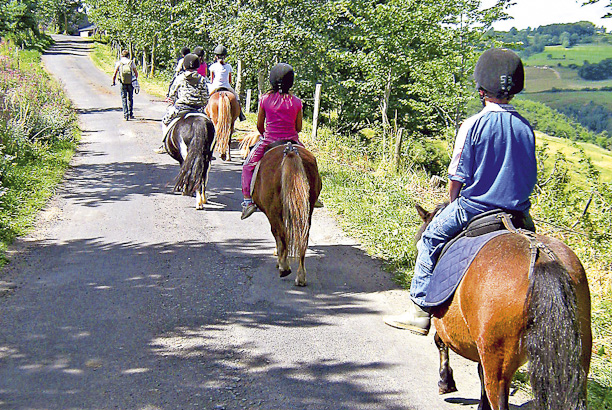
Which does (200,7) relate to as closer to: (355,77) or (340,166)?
(355,77)

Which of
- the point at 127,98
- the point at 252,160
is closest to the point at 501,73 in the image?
the point at 252,160

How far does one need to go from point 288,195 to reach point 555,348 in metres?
3.84

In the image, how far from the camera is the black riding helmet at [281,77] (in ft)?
22.7

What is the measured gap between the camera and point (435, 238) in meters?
4.22

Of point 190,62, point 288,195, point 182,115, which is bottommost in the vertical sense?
point 288,195

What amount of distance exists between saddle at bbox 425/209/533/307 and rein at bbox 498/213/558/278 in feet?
0.10

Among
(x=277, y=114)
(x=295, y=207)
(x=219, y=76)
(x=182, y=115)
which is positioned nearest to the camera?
(x=295, y=207)

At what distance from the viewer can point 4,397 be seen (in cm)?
414

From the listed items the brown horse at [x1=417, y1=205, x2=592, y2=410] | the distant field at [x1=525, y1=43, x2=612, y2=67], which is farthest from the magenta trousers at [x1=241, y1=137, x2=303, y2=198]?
the distant field at [x1=525, y1=43, x2=612, y2=67]

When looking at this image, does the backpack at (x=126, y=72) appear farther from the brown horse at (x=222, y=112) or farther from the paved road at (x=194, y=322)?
the paved road at (x=194, y=322)

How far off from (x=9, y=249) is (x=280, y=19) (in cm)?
1401

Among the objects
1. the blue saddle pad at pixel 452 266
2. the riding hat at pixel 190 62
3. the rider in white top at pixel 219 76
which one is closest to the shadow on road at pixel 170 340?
the blue saddle pad at pixel 452 266

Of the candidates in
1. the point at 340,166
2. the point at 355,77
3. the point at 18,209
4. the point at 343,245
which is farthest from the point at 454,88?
the point at 18,209

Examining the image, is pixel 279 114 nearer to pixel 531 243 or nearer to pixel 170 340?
pixel 170 340
